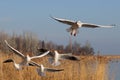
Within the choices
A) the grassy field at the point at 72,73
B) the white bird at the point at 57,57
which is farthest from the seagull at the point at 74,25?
the grassy field at the point at 72,73

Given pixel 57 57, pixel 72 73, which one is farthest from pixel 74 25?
pixel 72 73

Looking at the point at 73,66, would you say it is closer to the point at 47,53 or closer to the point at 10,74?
the point at 10,74

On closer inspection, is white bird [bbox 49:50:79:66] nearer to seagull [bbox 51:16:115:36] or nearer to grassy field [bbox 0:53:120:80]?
seagull [bbox 51:16:115:36]

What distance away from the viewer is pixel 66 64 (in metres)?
4.43

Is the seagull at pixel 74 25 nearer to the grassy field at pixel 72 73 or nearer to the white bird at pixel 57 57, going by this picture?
the white bird at pixel 57 57

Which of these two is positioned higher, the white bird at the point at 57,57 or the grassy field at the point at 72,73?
the white bird at the point at 57,57

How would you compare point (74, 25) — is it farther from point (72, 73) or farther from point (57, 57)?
point (72, 73)

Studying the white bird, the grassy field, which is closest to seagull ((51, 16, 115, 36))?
the white bird

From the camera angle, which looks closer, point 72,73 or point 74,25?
point 74,25

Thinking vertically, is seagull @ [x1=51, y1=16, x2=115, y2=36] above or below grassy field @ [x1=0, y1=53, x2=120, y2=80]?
above

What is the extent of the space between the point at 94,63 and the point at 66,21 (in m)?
3.56

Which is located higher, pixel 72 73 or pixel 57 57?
pixel 57 57

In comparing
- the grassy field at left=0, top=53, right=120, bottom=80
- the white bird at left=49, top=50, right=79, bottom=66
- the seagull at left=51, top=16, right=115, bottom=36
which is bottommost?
the grassy field at left=0, top=53, right=120, bottom=80

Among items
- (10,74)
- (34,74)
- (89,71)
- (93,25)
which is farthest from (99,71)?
(93,25)
